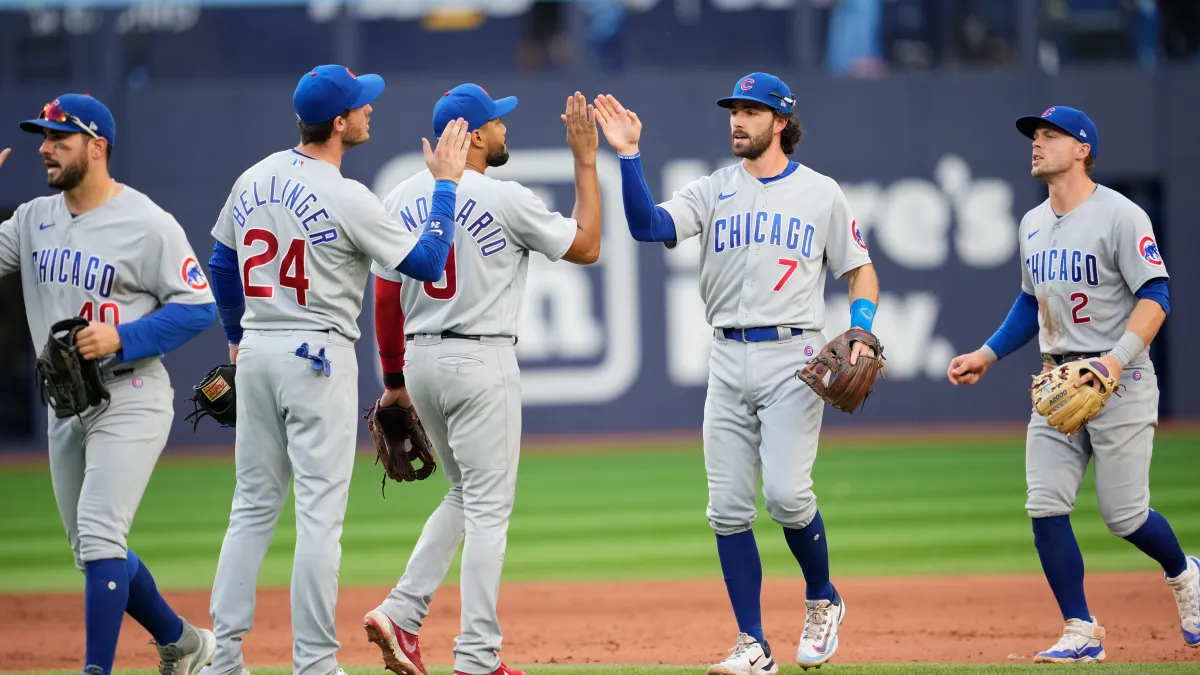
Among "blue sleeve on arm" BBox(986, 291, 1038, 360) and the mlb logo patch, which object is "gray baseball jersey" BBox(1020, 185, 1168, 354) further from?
the mlb logo patch

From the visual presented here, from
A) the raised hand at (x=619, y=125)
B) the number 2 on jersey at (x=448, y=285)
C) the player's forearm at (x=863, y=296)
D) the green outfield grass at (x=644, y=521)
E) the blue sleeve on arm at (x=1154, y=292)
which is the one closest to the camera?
the number 2 on jersey at (x=448, y=285)

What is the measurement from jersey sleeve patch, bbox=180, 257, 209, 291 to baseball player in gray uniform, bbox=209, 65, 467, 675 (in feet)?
0.66

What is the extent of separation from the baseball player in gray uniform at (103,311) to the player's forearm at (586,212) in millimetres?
1306

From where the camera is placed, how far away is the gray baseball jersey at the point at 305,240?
14.4 ft

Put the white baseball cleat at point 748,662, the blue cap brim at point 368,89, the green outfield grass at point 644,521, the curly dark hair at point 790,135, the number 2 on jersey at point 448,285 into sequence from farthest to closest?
1. the green outfield grass at point 644,521
2. the curly dark hair at point 790,135
3. the white baseball cleat at point 748,662
4. the number 2 on jersey at point 448,285
5. the blue cap brim at point 368,89

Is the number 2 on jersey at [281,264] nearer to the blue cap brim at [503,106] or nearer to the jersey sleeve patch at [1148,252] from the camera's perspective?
the blue cap brim at [503,106]

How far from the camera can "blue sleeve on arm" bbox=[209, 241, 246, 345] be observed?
474 centimetres

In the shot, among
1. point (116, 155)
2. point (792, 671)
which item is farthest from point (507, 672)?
point (116, 155)

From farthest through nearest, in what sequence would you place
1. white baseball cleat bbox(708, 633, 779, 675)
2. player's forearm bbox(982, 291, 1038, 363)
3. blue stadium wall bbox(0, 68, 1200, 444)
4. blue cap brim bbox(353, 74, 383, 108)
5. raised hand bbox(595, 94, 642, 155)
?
blue stadium wall bbox(0, 68, 1200, 444) → player's forearm bbox(982, 291, 1038, 363) → raised hand bbox(595, 94, 642, 155) → white baseball cleat bbox(708, 633, 779, 675) → blue cap brim bbox(353, 74, 383, 108)

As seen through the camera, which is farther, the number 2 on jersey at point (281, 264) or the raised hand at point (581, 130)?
the raised hand at point (581, 130)

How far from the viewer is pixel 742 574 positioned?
5.09m

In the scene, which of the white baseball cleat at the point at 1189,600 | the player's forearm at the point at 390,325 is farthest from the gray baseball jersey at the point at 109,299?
the white baseball cleat at the point at 1189,600

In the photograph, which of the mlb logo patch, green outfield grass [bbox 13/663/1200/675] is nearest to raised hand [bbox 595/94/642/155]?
the mlb logo patch

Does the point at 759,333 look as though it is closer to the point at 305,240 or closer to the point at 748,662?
the point at 748,662
